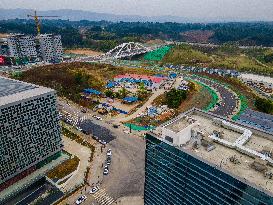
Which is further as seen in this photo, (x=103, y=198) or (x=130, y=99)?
(x=130, y=99)

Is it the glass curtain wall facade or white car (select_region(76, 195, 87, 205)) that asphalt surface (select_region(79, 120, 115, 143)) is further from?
the glass curtain wall facade

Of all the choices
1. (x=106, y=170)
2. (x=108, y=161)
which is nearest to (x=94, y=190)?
(x=106, y=170)

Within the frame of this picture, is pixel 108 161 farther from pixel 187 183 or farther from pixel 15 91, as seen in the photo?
pixel 187 183

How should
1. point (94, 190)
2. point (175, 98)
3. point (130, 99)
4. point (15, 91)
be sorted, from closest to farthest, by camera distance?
1. point (94, 190)
2. point (15, 91)
3. point (175, 98)
4. point (130, 99)

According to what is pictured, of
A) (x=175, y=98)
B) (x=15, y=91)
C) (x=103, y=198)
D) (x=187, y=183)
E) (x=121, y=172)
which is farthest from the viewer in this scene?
(x=175, y=98)

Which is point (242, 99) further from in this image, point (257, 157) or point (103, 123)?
point (257, 157)

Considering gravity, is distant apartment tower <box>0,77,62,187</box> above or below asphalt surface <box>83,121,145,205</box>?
above

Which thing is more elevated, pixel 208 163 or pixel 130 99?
pixel 208 163

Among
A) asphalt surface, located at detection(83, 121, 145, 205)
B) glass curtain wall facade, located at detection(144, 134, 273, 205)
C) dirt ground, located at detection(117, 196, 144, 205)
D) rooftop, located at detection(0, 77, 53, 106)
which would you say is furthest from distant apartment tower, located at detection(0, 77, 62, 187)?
glass curtain wall facade, located at detection(144, 134, 273, 205)
